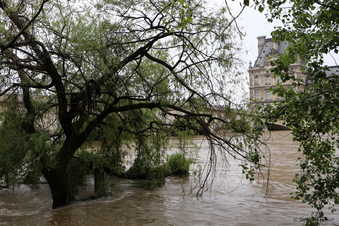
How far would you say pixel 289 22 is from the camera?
4.62m

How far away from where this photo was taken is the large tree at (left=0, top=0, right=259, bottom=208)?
5.87 m

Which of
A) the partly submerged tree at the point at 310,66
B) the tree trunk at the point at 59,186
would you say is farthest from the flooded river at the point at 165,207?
the partly submerged tree at the point at 310,66

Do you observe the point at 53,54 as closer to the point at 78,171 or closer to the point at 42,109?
the point at 42,109

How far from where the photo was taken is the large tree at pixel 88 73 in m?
5.87

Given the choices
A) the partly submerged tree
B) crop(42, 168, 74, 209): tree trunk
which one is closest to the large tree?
crop(42, 168, 74, 209): tree trunk

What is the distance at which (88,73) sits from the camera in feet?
20.5

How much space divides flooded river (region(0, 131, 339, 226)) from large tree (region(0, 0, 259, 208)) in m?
0.78

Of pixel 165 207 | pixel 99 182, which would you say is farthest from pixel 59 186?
pixel 165 207

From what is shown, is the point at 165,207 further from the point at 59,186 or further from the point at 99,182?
the point at 59,186

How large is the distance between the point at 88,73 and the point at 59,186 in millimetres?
2335

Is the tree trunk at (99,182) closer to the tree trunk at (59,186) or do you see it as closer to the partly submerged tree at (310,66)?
the tree trunk at (59,186)

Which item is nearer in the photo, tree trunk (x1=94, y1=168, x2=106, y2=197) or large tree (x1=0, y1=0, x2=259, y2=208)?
large tree (x1=0, y1=0, x2=259, y2=208)

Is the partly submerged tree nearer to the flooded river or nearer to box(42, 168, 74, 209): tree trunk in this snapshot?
the flooded river

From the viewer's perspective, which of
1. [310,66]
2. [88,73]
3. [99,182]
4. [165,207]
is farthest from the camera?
[99,182]
